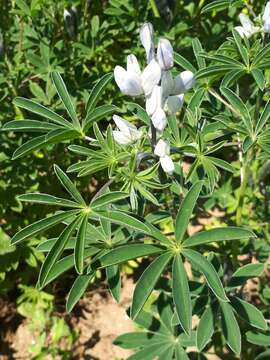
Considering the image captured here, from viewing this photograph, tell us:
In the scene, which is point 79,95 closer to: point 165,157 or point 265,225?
point 265,225

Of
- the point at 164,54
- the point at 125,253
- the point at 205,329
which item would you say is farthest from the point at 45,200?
the point at 205,329

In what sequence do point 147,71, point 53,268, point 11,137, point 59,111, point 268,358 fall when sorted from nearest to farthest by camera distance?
point 147,71, point 53,268, point 268,358, point 59,111, point 11,137

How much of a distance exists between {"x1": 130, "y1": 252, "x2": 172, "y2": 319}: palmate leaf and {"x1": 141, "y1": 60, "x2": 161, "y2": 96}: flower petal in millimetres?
391

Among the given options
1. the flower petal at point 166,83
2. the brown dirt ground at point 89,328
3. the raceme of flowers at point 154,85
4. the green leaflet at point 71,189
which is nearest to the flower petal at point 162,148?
the raceme of flowers at point 154,85

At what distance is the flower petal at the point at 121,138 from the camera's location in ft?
3.80

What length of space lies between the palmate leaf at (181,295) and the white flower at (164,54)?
44 cm

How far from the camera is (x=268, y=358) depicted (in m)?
1.65

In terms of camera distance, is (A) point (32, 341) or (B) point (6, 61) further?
(A) point (32, 341)

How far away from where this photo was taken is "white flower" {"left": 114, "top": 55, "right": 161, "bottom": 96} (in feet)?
3.46

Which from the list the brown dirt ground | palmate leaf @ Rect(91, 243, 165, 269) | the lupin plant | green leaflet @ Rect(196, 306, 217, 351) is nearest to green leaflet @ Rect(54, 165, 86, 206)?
Result: the lupin plant

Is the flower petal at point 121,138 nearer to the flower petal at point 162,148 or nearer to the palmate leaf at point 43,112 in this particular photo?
the flower petal at point 162,148

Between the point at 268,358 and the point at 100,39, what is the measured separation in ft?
4.59

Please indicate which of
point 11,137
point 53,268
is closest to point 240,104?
point 53,268

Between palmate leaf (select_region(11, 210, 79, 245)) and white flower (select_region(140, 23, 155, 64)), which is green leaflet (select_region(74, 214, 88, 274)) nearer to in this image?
palmate leaf (select_region(11, 210, 79, 245))
